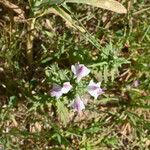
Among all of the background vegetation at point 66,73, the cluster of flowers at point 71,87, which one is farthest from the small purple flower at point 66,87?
the background vegetation at point 66,73

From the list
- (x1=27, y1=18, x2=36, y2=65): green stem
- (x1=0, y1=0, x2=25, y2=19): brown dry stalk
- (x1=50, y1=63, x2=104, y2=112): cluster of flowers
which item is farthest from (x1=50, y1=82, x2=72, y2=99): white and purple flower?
(x1=0, y1=0, x2=25, y2=19): brown dry stalk

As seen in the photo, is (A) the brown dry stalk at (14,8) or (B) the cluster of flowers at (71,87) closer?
(B) the cluster of flowers at (71,87)

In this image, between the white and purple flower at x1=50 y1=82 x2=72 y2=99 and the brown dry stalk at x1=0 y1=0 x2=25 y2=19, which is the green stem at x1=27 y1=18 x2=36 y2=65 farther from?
the white and purple flower at x1=50 y1=82 x2=72 y2=99

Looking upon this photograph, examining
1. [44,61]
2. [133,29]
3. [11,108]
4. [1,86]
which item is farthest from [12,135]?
[133,29]

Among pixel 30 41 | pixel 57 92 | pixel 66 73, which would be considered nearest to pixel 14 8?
pixel 30 41

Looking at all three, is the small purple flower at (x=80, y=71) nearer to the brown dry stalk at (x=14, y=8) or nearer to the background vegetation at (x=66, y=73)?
the background vegetation at (x=66, y=73)
